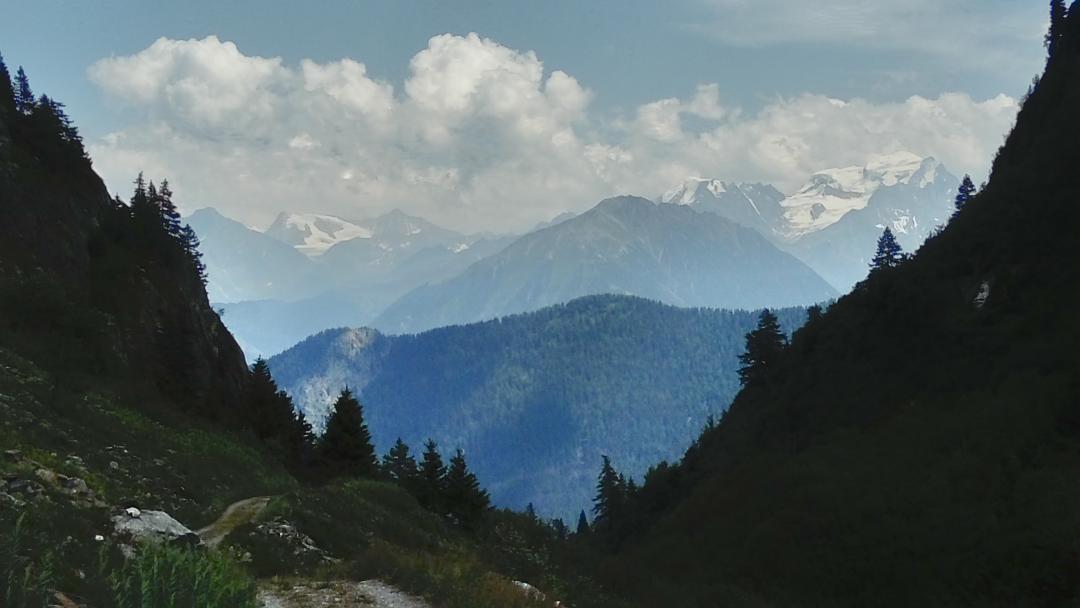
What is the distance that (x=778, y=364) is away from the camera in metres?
87.3

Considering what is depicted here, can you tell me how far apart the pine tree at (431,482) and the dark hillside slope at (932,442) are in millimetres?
14498

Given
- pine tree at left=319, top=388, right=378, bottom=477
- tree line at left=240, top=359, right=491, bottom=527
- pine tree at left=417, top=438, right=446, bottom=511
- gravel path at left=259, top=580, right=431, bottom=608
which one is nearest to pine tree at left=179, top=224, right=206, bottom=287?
tree line at left=240, top=359, right=491, bottom=527

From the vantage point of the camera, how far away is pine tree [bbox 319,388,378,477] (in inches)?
1978

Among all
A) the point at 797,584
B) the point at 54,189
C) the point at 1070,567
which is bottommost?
the point at 797,584

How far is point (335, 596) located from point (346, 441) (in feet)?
131

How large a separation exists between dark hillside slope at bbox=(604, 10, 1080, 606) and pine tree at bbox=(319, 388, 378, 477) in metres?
20.9

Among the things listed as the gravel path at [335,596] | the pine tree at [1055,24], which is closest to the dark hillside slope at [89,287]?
the gravel path at [335,596]

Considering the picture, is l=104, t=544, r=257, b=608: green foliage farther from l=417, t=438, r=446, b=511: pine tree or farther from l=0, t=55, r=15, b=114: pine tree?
l=0, t=55, r=15, b=114: pine tree

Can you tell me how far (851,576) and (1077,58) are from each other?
68.5m

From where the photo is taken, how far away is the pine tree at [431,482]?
1976 inches

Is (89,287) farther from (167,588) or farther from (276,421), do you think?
(167,588)

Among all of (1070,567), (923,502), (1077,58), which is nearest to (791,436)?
(923,502)

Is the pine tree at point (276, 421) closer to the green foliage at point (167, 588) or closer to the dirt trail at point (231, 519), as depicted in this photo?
the dirt trail at point (231, 519)

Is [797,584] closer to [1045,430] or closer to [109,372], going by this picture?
[1045,430]
